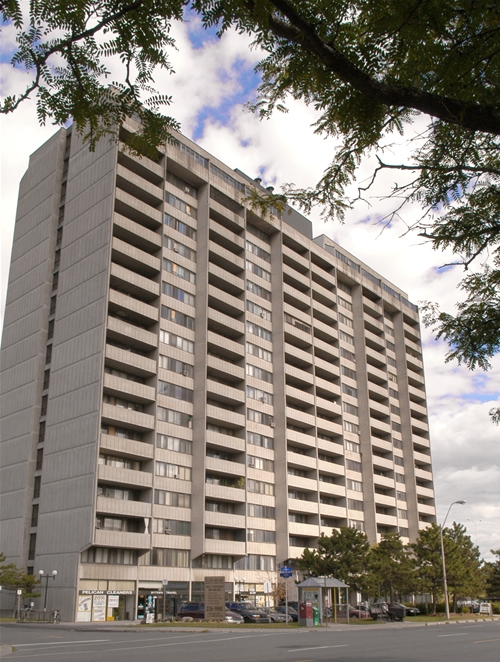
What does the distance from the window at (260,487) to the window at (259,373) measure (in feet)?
37.3

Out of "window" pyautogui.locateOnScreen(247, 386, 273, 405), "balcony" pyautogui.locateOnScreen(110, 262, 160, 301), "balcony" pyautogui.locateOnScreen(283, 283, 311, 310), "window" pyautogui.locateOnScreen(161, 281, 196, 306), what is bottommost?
"window" pyautogui.locateOnScreen(247, 386, 273, 405)

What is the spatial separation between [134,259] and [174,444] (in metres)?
17.7

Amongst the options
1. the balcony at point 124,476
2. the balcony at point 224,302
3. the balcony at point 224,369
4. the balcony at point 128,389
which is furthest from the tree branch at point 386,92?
the balcony at point 224,302

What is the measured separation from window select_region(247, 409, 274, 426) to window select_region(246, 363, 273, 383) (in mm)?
3945

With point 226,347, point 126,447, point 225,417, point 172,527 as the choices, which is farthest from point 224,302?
point 172,527

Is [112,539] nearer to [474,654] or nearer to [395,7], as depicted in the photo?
[474,654]

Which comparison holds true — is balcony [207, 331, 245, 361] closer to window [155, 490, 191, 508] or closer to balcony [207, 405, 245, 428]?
balcony [207, 405, 245, 428]

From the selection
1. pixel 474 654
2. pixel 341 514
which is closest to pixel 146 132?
pixel 474 654

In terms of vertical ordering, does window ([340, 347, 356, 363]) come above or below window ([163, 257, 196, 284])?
below

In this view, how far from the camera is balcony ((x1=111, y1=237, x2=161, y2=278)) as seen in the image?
58.5 meters

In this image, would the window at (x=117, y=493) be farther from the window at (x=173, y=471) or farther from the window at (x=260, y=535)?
the window at (x=260, y=535)

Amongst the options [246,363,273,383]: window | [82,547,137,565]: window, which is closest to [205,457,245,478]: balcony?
[246,363,273,383]: window

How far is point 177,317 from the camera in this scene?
6338 cm

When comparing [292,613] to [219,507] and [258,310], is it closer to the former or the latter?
[219,507]
